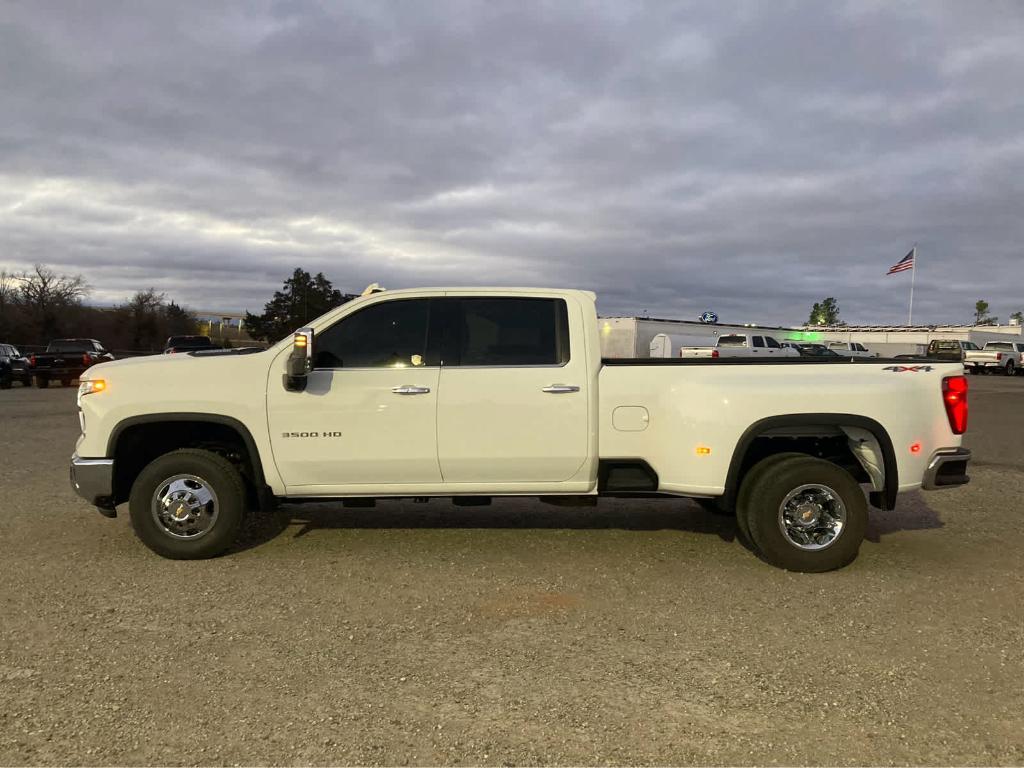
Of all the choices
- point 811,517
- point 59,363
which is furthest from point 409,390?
point 59,363

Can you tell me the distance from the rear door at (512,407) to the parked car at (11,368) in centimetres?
2348

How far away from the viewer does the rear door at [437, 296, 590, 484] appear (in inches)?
189

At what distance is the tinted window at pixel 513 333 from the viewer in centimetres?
494

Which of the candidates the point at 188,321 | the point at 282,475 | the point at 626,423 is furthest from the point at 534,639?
the point at 188,321

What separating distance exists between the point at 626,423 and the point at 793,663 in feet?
6.19

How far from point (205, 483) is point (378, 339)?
5.10 ft

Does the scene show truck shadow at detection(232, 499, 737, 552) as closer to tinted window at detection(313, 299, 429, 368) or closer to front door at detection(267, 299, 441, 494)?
front door at detection(267, 299, 441, 494)

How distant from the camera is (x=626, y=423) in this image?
15.9ft

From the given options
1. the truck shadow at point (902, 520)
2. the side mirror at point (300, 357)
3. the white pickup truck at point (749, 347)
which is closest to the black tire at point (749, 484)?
the truck shadow at point (902, 520)

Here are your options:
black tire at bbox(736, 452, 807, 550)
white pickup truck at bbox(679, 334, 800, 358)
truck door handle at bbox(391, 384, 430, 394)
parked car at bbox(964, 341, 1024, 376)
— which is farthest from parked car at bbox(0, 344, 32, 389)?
parked car at bbox(964, 341, 1024, 376)

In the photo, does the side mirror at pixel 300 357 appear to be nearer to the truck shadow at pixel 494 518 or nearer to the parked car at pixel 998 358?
the truck shadow at pixel 494 518

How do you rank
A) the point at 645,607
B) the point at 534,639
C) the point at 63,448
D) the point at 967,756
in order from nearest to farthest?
the point at 967,756 < the point at 534,639 < the point at 645,607 < the point at 63,448

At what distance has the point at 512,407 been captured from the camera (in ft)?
15.8

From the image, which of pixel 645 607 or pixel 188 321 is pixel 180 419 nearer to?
pixel 645 607
